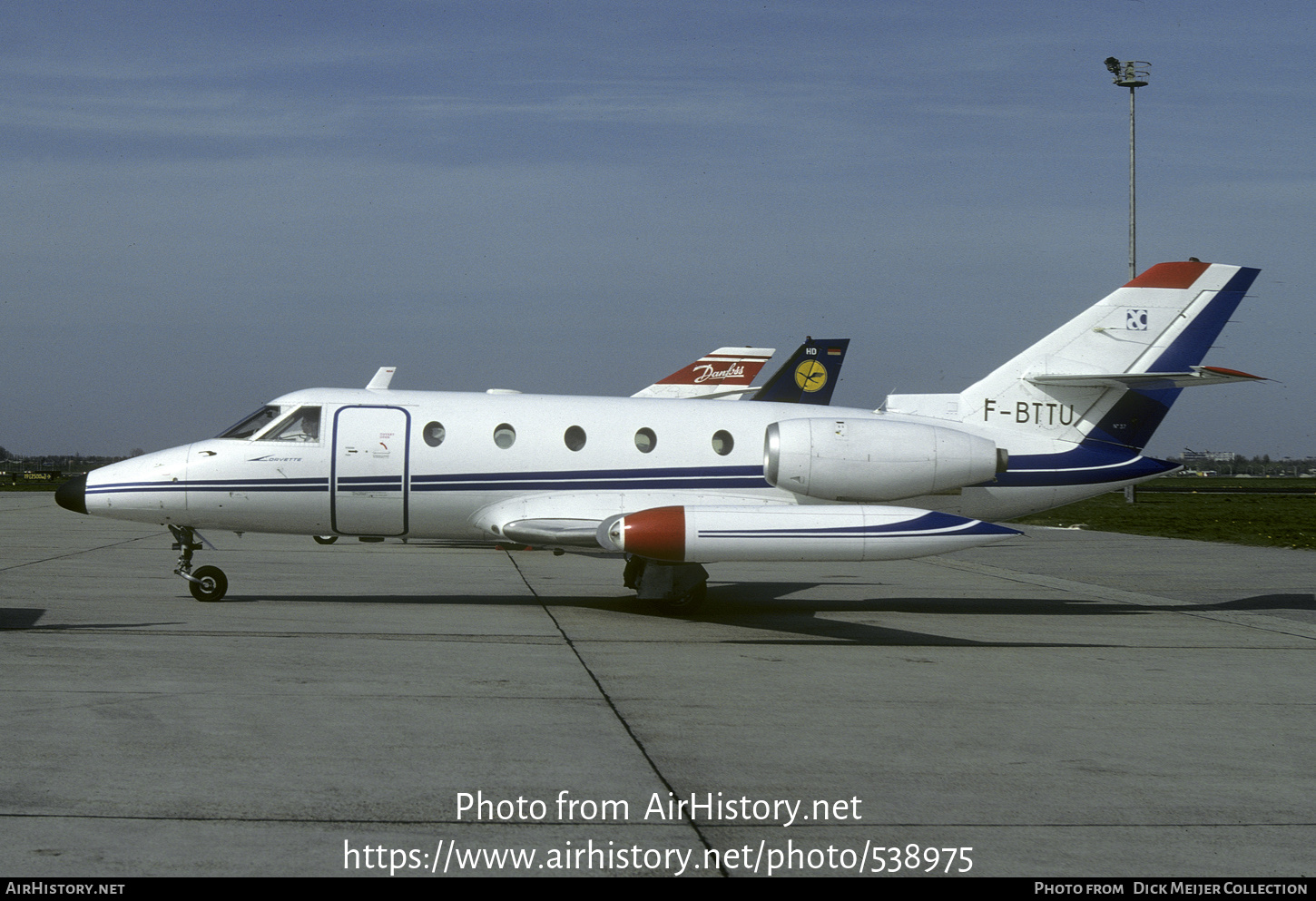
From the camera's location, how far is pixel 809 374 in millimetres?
29172

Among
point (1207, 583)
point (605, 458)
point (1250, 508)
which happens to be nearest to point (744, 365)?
point (1207, 583)

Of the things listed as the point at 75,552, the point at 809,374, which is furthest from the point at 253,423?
the point at 809,374

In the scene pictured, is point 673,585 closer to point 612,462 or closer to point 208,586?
point 612,462

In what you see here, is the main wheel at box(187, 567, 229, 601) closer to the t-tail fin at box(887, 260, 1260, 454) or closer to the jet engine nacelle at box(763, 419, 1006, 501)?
the jet engine nacelle at box(763, 419, 1006, 501)

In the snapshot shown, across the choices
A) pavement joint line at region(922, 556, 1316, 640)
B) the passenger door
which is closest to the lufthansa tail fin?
pavement joint line at region(922, 556, 1316, 640)

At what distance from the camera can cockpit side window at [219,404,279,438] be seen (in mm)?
15258

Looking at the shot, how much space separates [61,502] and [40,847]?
10348mm

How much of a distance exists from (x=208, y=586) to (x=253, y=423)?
2097 mm

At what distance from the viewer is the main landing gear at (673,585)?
15.1 metres

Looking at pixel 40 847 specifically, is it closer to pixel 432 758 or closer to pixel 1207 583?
pixel 432 758

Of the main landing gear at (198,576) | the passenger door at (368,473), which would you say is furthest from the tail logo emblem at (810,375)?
the main landing gear at (198,576)

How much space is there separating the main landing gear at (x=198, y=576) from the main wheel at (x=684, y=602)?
211 inches

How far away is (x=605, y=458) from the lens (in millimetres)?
15461

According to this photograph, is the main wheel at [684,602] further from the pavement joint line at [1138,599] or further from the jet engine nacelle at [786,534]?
the pavement joint line at [1138,599]
